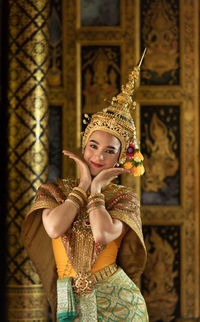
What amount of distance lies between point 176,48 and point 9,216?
193cm

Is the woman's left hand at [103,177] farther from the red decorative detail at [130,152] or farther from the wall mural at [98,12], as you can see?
the wall mural at [98,12]

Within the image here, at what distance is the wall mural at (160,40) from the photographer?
155 inches

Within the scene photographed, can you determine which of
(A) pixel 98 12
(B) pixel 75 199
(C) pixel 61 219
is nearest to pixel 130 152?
(B) pixel 75 199

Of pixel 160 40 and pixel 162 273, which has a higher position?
pixel 160 40

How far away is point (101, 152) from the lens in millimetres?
2238

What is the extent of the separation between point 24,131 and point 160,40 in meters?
1.46

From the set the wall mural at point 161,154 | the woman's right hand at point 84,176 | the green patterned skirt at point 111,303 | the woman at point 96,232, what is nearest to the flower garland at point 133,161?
the woman at point 96,232

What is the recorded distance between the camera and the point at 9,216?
326 cm

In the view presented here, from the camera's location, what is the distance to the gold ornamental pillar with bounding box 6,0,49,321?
3.21 metres

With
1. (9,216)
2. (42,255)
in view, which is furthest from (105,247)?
(9,216)

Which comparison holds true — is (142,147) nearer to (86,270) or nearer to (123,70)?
(123,70)

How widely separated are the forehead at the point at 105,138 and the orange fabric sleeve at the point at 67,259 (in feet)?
1.45

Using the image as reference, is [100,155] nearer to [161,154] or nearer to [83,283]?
[83,283]

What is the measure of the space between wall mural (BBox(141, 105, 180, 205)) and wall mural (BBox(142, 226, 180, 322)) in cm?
26
